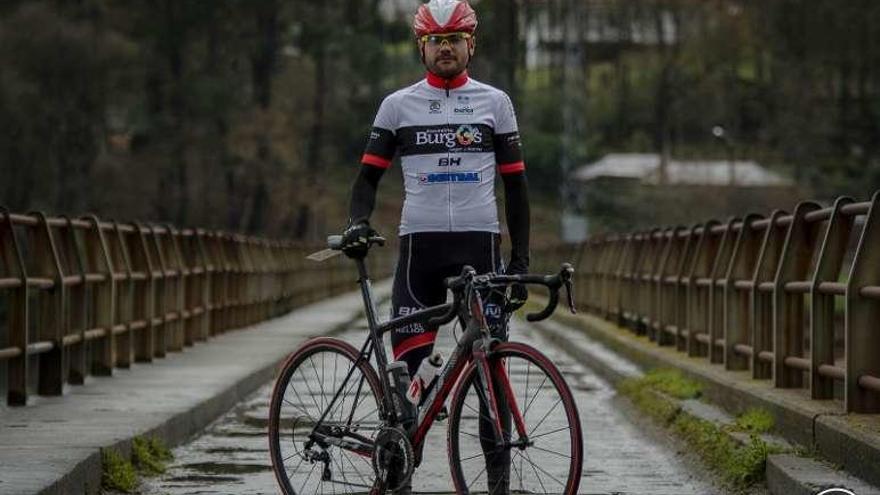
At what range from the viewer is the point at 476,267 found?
26.1 ft

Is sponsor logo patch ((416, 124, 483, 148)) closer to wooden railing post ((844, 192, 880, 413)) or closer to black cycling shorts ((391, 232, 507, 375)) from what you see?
black cycling shorts ((391, 232, 507, 375))

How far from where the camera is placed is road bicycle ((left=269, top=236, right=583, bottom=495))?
720 centimetres

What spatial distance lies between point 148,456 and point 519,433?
3.89 m

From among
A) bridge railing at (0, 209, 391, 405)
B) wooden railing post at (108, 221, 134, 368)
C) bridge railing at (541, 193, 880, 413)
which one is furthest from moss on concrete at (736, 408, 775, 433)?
wooden railing post at (108, 221, 134, 368)

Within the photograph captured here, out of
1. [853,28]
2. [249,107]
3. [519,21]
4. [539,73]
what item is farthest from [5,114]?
[539,73]

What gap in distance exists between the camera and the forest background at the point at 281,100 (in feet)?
228

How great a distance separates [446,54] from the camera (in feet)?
26.0

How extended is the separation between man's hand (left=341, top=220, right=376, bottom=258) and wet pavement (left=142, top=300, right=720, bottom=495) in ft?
5.21

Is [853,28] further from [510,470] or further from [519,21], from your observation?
[510,470]

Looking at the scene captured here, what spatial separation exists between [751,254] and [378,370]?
7.29 metres

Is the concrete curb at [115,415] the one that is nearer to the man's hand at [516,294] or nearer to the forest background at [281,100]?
the man's hand at [516,294]

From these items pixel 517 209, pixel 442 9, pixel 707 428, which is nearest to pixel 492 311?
pixel 517 209

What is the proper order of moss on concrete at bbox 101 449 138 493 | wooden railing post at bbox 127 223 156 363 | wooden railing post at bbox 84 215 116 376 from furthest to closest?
wooden railing post at bbox 127 223 156 363 < wooden railing post at bbox 84 215 116 376 < moss on concrete at bbox 101 449 138 493

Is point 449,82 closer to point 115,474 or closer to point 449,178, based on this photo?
point 449,178
